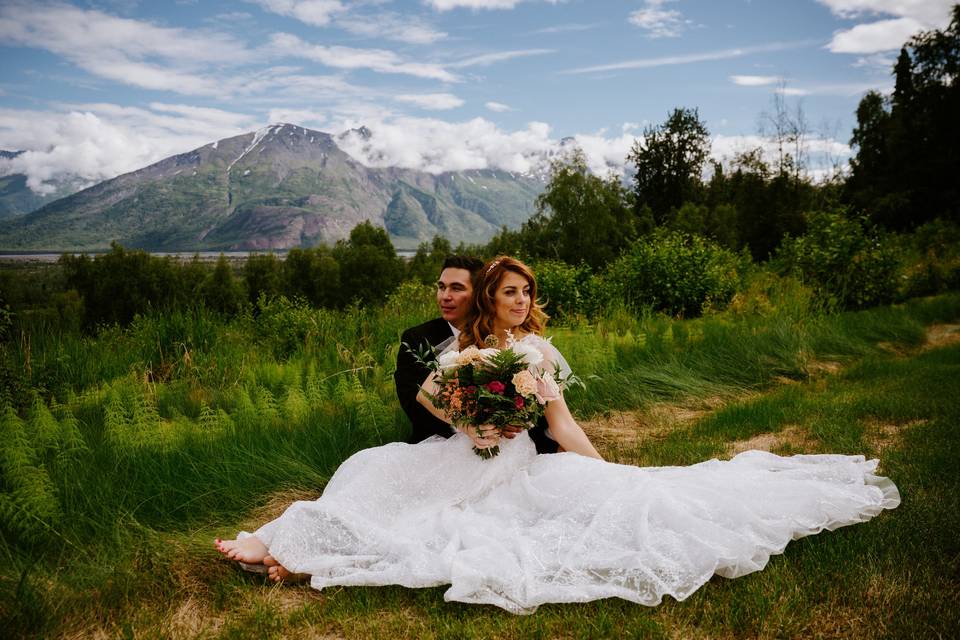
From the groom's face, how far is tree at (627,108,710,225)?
190 feet

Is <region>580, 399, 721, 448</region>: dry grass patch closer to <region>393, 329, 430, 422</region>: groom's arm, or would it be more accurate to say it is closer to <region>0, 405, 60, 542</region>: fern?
<region>393, 329, 430, 422</region>: groom's arm

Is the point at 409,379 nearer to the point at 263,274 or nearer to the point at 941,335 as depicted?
the point at 941,335

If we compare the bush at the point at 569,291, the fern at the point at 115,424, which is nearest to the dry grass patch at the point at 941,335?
the bush at the point at 569,291

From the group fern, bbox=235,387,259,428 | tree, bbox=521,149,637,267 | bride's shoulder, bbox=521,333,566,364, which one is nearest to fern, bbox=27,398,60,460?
fern, bbox=235,387,259,428

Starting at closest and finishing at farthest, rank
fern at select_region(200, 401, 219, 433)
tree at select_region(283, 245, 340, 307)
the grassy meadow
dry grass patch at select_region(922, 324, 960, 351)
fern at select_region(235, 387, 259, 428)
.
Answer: the grassy meadow, fern at select_region(200, 401, 219, 433), fern at select_region(235, 387, 259, 428), dry grass patch at select_region(922, 324, 960, 351), tree at select_region(283, 245, 340, 307)

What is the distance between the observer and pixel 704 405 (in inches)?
291

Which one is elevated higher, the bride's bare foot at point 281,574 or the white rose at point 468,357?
the white rose at point 468,357

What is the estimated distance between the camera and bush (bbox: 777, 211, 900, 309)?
41.3ft

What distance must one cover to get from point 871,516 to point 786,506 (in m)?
0.59

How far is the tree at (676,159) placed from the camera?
59969 millimetres

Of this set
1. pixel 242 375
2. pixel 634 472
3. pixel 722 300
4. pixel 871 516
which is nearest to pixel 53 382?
pixel 242 375

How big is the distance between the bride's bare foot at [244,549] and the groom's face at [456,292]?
2.18 meters

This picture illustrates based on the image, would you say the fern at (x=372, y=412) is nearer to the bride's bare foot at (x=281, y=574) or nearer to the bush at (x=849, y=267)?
the bride's bare foot at (x=281, y=574)

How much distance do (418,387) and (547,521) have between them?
1.62 m
